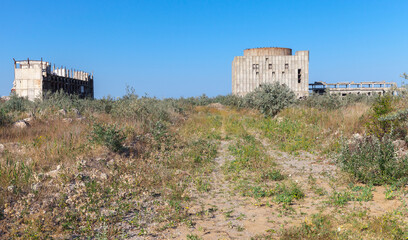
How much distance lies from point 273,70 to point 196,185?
30.3m

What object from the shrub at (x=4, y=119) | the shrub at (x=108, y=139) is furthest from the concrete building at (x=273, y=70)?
the shrub at (x=108, y=139)

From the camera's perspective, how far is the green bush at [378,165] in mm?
6250

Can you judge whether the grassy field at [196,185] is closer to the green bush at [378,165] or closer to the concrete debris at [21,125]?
the green bush at [378,165]

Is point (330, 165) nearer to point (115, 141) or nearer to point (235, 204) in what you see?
point (235, 204)

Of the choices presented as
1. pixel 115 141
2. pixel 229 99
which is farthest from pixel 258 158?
pixel 229 99

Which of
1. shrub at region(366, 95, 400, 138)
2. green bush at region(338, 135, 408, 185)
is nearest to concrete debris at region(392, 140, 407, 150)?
shrub at region(366, 95, 400, 138)

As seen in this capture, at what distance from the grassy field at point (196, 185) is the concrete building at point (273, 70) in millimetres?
24132

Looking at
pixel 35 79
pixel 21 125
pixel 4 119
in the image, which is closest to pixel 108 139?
pixel 21 125

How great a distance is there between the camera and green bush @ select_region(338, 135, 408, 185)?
625cm

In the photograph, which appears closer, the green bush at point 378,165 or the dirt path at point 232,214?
the dirt path at point 232,214

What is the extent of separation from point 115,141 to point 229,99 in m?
20.7

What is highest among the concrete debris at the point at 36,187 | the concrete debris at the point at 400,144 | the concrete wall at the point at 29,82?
the concrete wall at the point at 29,82

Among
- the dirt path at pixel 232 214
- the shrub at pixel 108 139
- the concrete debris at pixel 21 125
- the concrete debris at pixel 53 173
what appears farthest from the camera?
the concrete debris at pixel 21 125

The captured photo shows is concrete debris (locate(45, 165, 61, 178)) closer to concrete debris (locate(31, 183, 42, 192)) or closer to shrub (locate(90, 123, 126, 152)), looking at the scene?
concrete debris (locate(31, 183, 42, 192))
